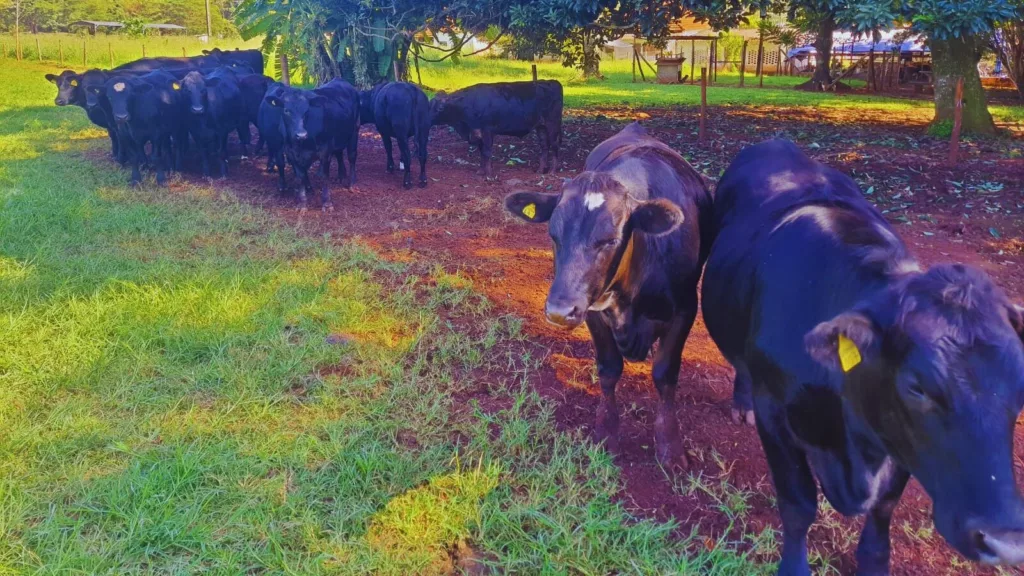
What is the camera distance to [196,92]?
1020cm

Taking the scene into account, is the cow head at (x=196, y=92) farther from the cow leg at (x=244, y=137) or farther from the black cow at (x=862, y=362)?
the black cow at (x=862, y=362)

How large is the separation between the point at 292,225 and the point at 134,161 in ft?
12.1

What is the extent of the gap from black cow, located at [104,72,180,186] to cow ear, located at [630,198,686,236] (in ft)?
27.3

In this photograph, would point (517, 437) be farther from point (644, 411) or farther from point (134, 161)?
point (134, 161)

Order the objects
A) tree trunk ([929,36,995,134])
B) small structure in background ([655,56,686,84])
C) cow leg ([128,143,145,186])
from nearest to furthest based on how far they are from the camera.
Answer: cow leg ([128,143,145,186]) < tree trunk ([929,36,995,134]) < small structure in background ([655,56,686,84])

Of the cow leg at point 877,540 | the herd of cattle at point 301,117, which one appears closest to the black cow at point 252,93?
the herd of cattle at point 301,117

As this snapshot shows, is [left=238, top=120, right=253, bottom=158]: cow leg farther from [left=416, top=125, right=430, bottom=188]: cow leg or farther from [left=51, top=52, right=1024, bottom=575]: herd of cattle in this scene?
[left=51, top=52, right=1024, bottom=575]: herd of cattle

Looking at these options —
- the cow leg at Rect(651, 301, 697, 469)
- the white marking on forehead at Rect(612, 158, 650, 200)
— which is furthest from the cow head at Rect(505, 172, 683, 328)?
the cow leg at Rect(651, 301, 697, 469)

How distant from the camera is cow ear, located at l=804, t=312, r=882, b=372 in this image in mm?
1919

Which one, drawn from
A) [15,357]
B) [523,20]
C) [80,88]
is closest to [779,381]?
[15,357]

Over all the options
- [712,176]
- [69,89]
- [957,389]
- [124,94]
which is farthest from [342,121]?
[957,389]

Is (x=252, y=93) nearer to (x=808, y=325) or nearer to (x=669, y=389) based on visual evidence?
(x=669, y=389)

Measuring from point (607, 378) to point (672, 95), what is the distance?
20251 mm

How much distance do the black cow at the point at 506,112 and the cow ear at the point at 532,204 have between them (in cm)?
736
